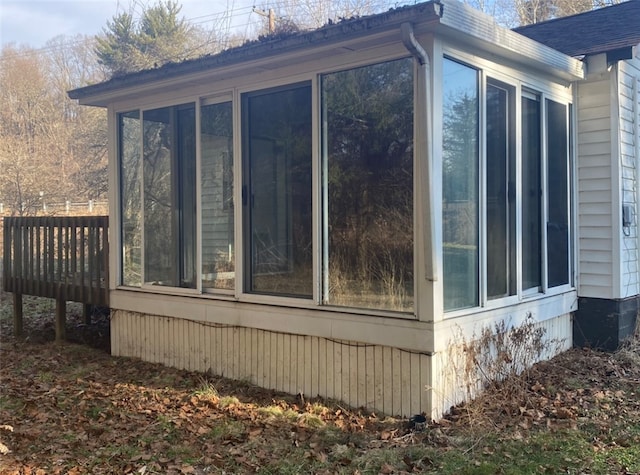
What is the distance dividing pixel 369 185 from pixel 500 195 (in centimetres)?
125

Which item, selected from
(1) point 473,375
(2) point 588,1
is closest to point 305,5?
(2) point 588,1

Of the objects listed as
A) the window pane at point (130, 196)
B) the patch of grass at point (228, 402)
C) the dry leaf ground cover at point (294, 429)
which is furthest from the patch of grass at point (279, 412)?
the window pane at point (130, 196)

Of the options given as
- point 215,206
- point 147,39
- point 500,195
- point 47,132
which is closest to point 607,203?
point 500,195

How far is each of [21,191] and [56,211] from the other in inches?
49.9

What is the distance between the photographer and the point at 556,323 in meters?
5.81

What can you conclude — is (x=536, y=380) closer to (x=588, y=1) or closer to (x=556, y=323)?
(x=556, y=323)

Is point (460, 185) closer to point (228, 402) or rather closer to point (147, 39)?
point (228, 402)

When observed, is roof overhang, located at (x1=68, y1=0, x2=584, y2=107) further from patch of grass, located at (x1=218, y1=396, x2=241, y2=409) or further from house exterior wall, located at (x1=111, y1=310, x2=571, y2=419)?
patch of grass, located at (x1=218, y1=396, x2=241, y2=409)

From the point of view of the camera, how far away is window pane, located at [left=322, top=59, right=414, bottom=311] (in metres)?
4.27

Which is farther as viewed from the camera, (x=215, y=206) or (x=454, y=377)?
(x=215, y=206)

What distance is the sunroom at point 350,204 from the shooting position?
414 cm

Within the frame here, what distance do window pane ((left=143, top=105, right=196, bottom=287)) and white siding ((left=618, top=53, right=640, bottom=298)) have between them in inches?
172

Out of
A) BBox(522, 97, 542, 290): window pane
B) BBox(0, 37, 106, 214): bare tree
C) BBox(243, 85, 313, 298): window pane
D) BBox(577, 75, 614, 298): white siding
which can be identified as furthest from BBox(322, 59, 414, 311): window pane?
BBox(0, 37, 106, 214): bare tree

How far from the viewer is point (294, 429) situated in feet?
13.3
